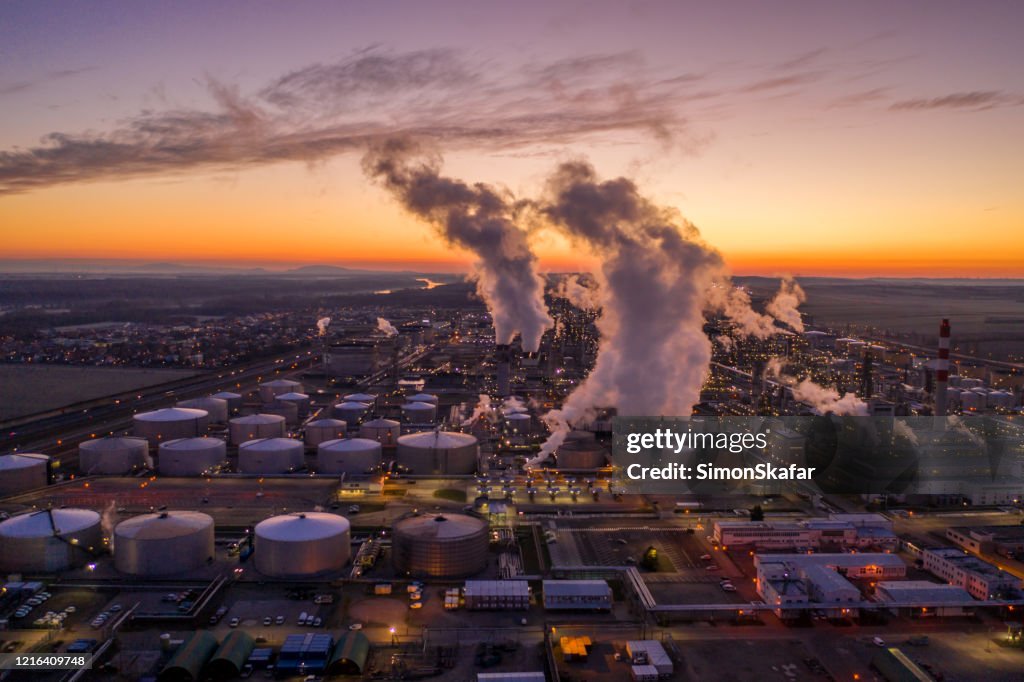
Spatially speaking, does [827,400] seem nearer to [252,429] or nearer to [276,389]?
[252,429]

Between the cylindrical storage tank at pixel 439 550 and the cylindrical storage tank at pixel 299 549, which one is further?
the cylindrical storage tank at pixel 439 550

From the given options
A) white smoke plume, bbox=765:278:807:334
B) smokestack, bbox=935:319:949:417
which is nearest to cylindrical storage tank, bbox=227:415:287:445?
smokestack, bbox=935:319:949:417

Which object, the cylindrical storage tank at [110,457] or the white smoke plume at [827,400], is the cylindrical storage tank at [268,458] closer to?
the cylindrical storage tank at [110,457]

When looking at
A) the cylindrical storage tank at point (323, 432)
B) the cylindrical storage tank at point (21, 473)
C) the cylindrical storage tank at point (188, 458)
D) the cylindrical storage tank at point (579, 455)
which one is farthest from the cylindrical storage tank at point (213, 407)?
the cylindrical storage tank at point (579, 455)

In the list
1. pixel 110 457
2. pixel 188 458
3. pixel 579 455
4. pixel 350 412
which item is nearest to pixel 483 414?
pixel 350 412

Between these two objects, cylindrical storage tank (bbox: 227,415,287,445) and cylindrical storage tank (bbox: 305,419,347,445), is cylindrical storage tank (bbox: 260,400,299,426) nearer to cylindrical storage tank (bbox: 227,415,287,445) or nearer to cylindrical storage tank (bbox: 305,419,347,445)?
cylindrical storage tank (bbox: 227,415,287,445)

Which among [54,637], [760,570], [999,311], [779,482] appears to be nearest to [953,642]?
[760,570]
